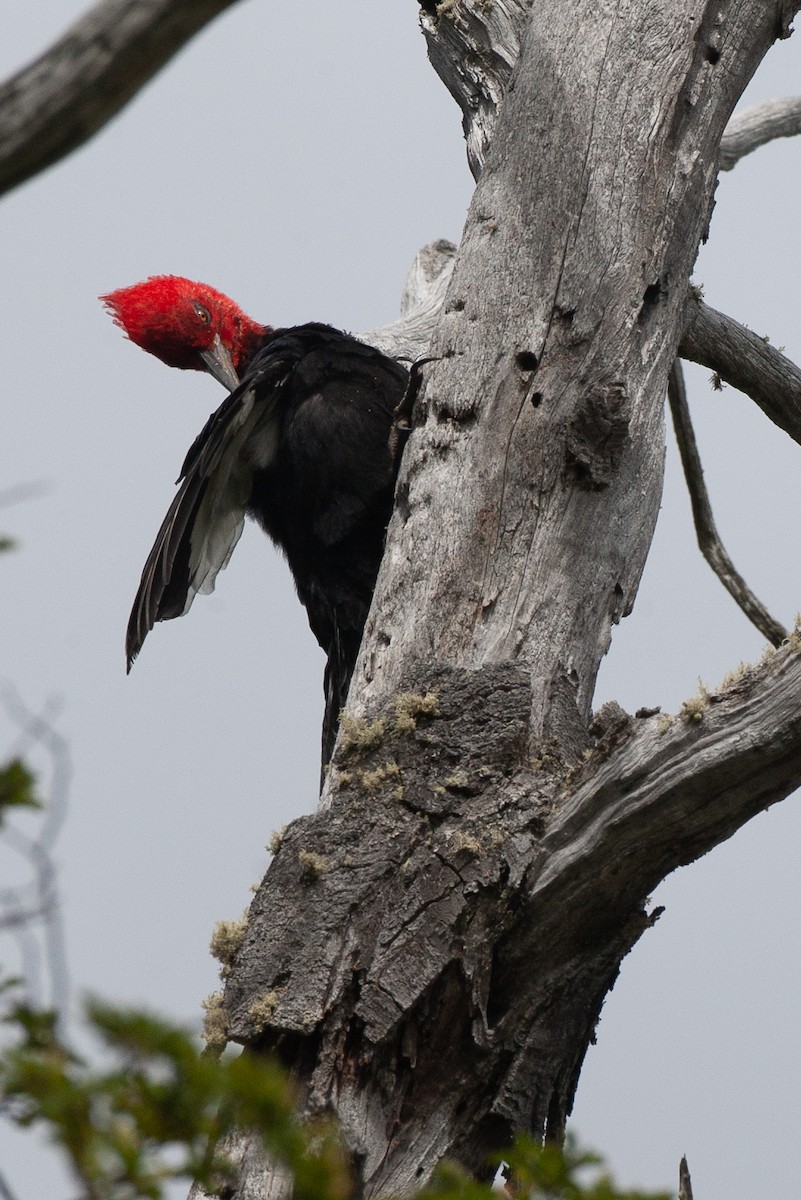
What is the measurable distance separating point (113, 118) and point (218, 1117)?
0.85 meters

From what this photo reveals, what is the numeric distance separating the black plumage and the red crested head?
0.99m

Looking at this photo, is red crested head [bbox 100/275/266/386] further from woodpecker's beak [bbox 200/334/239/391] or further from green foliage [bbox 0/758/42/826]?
green foliage [bbox 0/758/42/826]

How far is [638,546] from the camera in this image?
2.56m

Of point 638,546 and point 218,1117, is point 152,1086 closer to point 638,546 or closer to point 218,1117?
point 218,1117

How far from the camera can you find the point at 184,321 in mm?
4492

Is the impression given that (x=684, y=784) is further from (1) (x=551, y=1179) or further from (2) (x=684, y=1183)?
(1) (x=551, y=1179)

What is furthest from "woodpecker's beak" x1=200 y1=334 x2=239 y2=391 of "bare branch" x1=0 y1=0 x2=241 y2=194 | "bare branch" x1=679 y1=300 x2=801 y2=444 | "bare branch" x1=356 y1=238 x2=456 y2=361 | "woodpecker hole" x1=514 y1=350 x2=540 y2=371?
"bare branch" x1=0 y1=0 x2=241 y2=194

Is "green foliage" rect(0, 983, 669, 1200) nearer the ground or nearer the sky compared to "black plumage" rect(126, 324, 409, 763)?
nearer the ground

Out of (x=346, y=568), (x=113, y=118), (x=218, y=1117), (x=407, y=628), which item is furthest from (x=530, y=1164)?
(x=346, y=568)

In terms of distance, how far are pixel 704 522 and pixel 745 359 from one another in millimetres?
782

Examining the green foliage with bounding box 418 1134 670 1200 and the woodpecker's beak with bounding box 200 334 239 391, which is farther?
the woodpecker's beak with bounding box 200 334 239 391

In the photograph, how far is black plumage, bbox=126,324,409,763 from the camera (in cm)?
319

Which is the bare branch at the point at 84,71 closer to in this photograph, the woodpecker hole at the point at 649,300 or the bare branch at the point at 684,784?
the bare branch at the point at 684,784

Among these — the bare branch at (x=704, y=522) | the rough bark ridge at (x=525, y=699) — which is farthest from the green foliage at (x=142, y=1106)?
the bare branch at (x=704, y=522)
